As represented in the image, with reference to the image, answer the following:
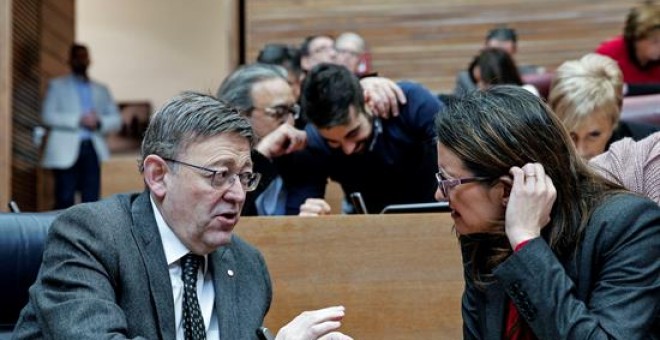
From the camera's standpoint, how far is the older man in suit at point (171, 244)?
7.59ft

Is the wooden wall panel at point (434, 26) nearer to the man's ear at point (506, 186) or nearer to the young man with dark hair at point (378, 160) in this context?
the young man with dark hair at point (378, 160)

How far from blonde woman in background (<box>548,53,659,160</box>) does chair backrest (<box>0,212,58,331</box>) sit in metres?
1.87

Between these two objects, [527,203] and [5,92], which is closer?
[527,203]

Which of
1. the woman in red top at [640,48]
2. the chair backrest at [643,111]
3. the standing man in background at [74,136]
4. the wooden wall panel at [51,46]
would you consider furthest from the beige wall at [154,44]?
the chair backrest at [643,111]

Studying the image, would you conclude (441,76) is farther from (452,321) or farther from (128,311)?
(128,311)

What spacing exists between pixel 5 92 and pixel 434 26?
275 centimetres

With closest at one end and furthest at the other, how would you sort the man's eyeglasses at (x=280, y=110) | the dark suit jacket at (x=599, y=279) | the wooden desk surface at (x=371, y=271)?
the dark suit jacket at (x=599, y=279)
the wooden desk surface at (x=371, y=271)
the man's eyeglasses at (x=280, y=110)

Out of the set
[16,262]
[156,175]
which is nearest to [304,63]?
[16,262]

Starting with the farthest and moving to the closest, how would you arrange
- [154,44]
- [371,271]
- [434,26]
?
[154,44], [434,26], [371,271]

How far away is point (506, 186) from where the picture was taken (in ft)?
7.38

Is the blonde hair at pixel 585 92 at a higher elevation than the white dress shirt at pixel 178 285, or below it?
higher

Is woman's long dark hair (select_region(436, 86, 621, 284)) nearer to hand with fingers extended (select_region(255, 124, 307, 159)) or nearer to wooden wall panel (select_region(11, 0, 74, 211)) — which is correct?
hand with fingers extended (select_region(255, 124, 307, 159))

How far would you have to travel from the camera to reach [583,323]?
2.09 m

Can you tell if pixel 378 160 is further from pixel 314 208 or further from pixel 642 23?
pixel 642 23
